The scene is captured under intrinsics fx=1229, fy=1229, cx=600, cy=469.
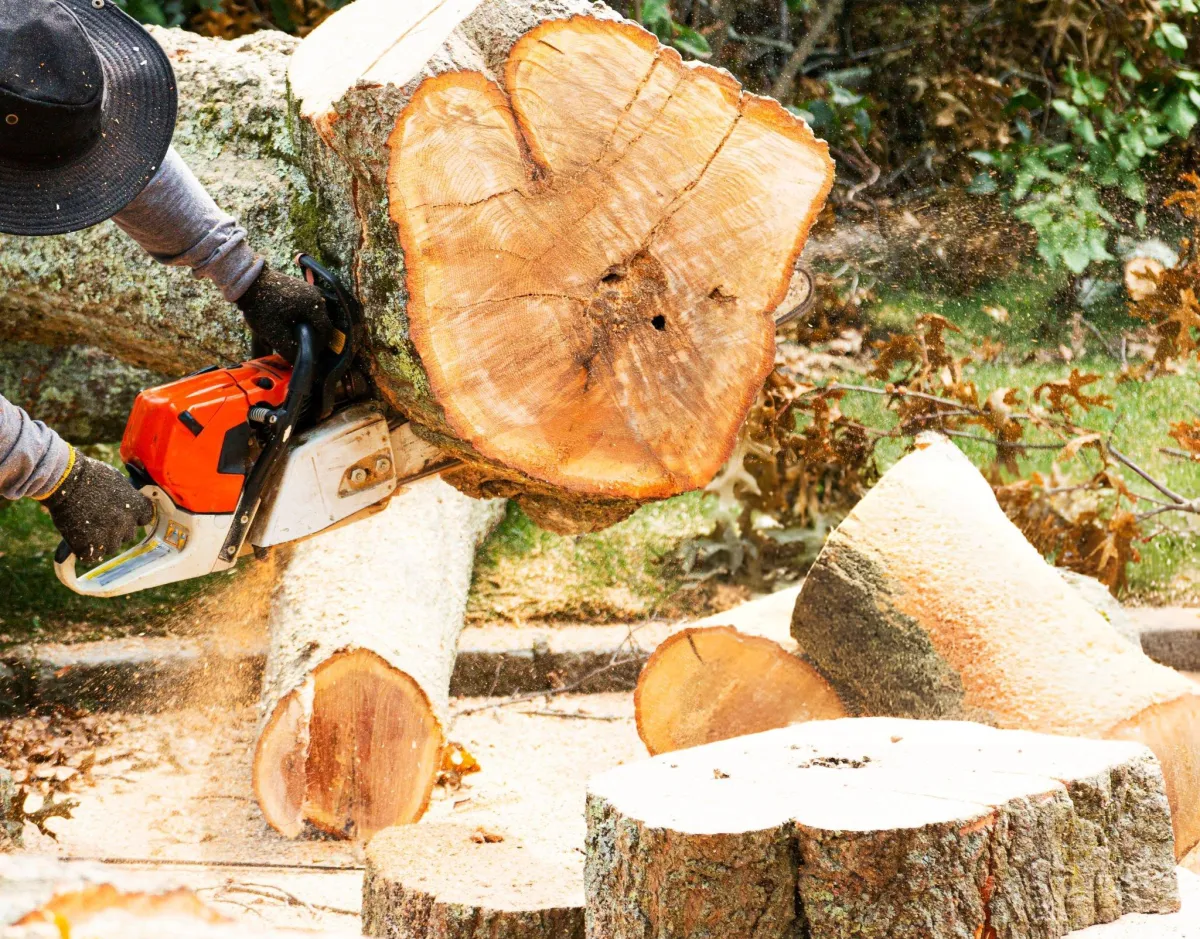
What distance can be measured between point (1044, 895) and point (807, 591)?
108 cm

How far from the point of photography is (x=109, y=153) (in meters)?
1.96

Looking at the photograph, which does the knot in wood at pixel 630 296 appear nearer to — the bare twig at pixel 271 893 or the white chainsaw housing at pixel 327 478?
the white chainsaw housing at pixel 327 478

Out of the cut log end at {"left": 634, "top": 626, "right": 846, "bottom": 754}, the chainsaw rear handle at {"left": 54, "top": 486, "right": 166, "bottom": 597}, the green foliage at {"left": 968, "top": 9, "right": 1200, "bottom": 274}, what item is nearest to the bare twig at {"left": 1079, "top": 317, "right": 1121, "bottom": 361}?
the green foliage at {"left": 968, "top": 9, "right": 1200, "bottom": 274}

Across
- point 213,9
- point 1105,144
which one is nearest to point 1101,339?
point 1105,144

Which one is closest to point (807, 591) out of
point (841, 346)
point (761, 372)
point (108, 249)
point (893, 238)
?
point (761, 372)

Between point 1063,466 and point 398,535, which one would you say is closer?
point 398,535

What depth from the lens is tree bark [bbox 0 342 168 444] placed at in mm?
3771

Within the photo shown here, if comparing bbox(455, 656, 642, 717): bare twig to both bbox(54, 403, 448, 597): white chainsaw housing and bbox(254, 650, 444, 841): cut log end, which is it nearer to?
bbox(254, 650, 444, 841): cut log end

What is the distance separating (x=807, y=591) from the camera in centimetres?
268

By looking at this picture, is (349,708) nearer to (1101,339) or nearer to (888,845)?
(888,845)

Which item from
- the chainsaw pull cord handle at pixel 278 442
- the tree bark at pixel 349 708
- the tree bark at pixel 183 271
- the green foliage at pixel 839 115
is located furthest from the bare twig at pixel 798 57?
the chainsaw pull cord handle at pixel 278 442

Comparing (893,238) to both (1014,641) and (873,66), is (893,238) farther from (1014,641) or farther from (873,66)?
(1014,641)

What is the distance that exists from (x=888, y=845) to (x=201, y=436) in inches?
47.7

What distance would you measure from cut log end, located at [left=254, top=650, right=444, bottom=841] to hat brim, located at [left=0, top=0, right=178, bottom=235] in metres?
1.13
